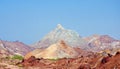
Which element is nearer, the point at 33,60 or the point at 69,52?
the point at 33,60

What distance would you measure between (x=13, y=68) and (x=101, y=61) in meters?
16.4

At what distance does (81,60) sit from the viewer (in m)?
77.7

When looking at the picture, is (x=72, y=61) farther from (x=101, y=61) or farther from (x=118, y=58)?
(x=118, y=58)

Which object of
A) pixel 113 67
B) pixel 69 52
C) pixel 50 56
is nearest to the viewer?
pixel 113 67

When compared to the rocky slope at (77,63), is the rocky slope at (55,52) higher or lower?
higher

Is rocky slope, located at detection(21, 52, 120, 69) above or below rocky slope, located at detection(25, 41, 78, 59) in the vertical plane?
below

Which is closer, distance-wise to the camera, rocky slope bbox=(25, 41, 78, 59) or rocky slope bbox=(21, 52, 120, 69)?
rocky slope bbox=(21, 52, 120, 69)

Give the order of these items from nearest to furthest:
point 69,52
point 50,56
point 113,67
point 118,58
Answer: point 113,67 < point 118,58 < point 50,56 < point 69,52

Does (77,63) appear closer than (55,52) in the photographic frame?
Yes

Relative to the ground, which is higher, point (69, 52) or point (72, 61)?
point (69, 52)

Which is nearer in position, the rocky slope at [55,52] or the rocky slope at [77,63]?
the rocky slope at [77,63]

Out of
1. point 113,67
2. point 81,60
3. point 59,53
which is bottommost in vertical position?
point 113,67

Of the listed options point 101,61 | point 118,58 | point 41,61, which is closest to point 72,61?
point 41,61

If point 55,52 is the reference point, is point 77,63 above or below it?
Result: below
